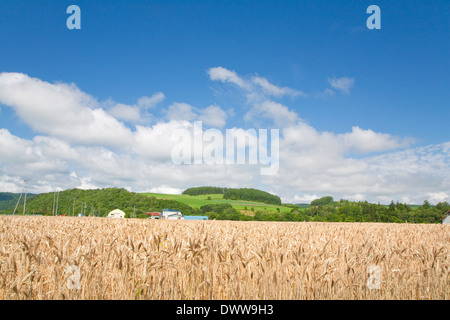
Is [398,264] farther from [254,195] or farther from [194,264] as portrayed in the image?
[254,195]

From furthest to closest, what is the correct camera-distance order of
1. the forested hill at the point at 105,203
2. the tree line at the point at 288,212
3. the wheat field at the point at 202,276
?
the forested hill at the point at 105,203, the tree line at the point at 288,212, the wheat field at the point at 202,276

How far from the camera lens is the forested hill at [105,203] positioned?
317 ft

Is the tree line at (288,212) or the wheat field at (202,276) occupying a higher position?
the wheat field at (202,276)

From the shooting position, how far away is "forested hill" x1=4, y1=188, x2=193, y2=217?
96.6 metres

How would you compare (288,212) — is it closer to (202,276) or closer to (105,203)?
(105,203)

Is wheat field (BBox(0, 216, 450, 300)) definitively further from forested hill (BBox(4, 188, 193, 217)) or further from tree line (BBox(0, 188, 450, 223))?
forested hill (BBox(4, 188, 193, 217))

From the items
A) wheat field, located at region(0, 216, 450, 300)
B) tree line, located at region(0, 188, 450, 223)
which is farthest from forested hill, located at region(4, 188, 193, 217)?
wheat field, located at region(0, 216, 450, 300)

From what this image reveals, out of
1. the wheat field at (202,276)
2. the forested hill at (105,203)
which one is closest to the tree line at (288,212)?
the forested hill at (105,203)

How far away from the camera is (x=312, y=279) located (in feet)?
12.9

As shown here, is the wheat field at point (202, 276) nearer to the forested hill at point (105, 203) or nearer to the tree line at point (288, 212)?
the tree line at point (288, 212)

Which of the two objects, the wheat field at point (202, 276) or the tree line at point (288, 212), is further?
the tree line at point (288, 212)

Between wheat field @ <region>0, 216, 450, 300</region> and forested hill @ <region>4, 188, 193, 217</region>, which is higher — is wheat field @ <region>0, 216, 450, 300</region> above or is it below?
above
